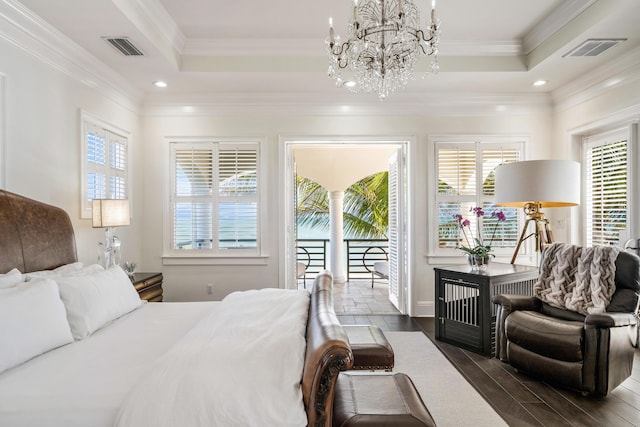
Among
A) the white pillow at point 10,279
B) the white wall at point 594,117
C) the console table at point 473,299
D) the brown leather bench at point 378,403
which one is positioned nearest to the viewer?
the brown leather bench at point 378,403

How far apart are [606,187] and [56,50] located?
5.37 meters

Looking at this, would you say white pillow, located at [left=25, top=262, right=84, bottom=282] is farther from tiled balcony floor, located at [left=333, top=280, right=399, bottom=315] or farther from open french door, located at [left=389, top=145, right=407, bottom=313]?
open french door, located at [left=389, top=145, right=407, bottom=313]

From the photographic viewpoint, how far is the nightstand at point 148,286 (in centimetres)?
351

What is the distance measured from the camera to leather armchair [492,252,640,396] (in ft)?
8.02

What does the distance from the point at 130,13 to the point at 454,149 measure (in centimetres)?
371

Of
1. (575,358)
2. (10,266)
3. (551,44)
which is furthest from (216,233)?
(551,44)

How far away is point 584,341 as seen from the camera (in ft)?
8.16

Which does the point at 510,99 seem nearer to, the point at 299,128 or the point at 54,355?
the point at 299,128

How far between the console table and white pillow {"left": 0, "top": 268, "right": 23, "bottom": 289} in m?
3.41

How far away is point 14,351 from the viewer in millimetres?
1623

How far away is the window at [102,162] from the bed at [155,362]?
1106 millimetres

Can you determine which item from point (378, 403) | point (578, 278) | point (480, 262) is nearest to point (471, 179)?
point (480, 262)

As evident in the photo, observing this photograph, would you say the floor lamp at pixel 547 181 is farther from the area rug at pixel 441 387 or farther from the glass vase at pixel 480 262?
the area rug at pixel 441 387

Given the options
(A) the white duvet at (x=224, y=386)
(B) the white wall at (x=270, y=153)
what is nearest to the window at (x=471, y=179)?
(B) the white wall at (x=270, y=153)
